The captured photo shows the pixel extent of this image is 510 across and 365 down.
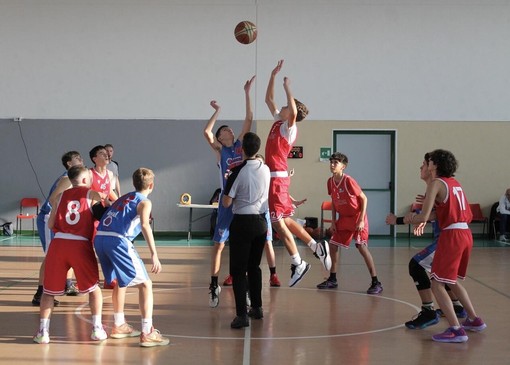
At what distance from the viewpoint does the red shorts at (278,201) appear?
7.83 metres

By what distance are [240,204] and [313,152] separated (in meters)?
10.4

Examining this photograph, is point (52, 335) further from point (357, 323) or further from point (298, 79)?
point (298, 79)

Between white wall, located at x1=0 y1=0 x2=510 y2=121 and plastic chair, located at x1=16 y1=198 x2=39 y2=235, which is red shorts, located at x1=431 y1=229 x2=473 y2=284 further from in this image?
plastic chair, located at x1=16 y1=198 x2=39 y2=235

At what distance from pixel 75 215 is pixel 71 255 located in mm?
322

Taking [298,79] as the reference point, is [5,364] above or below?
below

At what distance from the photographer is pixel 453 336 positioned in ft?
19.7

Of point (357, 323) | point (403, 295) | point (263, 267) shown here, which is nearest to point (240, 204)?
point (357, 323)

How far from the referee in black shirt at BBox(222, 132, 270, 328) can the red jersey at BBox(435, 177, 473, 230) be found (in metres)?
1.54

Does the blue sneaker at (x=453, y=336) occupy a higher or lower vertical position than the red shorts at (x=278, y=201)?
lower

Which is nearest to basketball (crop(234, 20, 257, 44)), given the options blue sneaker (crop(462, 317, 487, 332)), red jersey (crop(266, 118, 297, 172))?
red jersey (crop(266, 118, 297, 172))

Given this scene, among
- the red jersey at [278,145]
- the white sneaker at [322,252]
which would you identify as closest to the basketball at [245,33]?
the red jersey at [278,145]

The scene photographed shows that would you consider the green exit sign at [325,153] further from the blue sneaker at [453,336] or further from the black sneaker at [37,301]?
the blue sneaker at [453,336]

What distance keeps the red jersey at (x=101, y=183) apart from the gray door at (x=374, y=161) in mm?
9229

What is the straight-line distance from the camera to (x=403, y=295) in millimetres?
8414
